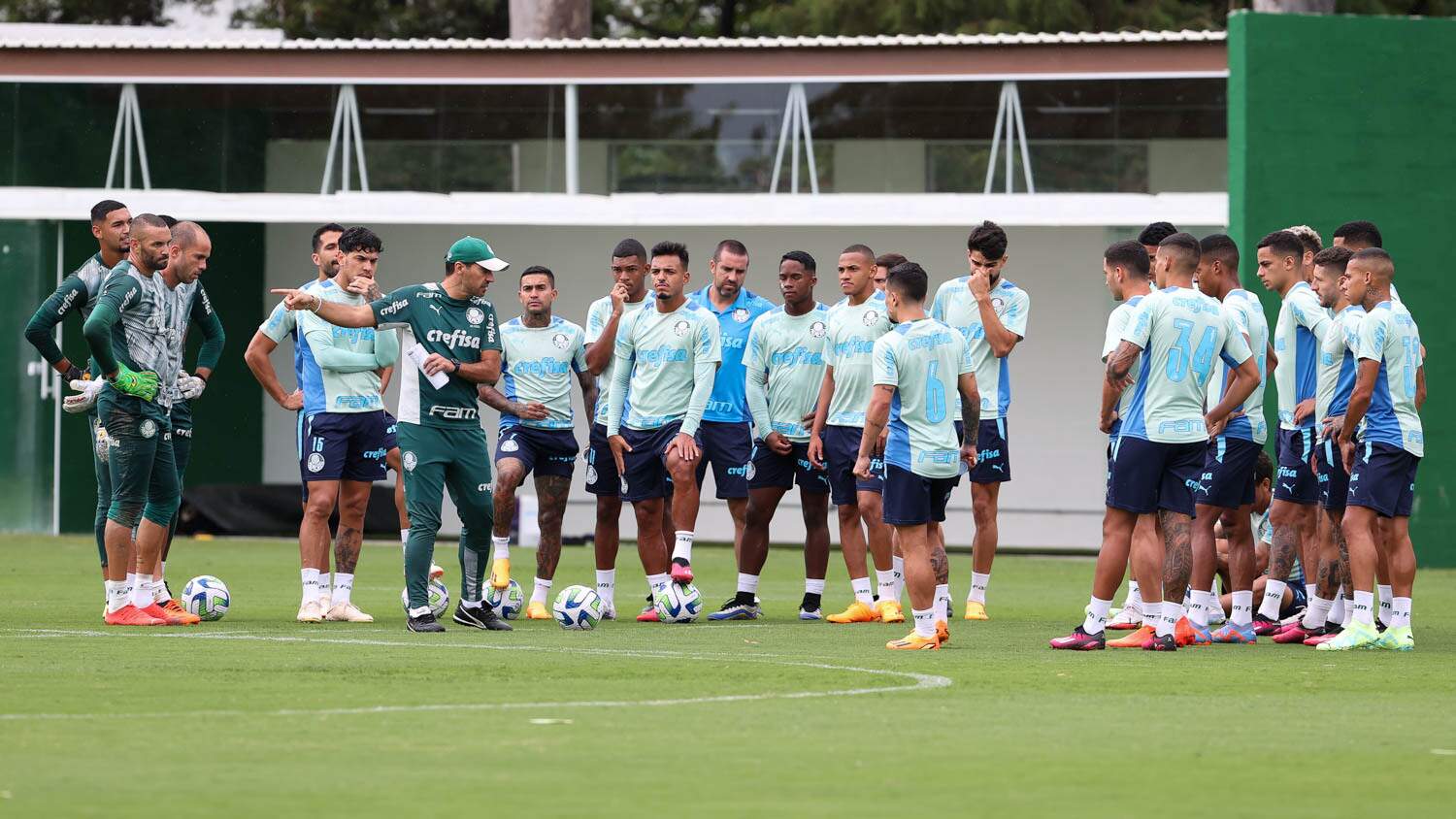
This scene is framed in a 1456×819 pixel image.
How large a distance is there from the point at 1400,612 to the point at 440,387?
525 cm

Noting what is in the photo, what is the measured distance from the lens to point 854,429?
1287 cm

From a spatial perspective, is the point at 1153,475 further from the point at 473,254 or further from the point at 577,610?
the point at 473,254

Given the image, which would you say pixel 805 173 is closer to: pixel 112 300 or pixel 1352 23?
pixel 1352 23

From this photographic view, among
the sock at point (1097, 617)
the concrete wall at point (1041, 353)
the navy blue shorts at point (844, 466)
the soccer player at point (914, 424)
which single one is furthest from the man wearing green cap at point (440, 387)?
the concrete wall at point (1041, 353)

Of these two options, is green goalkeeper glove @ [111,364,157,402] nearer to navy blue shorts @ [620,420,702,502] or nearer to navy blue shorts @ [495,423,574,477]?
navy blue shorts @ [495,423,574,477]

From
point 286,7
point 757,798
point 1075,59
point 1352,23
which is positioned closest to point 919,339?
point 757,798

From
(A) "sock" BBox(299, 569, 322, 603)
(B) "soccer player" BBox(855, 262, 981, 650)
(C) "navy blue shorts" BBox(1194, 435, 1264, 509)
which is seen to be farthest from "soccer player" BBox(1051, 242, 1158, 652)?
(A) "sock" BBox(299, 569, 322, 603)

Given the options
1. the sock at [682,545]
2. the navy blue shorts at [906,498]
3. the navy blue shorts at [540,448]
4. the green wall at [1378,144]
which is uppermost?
the green wall at [1378,144]

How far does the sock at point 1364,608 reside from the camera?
1093cm

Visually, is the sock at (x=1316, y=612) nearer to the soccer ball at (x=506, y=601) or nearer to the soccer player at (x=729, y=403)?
the soccer player at (x=729, y=403)

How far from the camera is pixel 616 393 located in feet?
41.9

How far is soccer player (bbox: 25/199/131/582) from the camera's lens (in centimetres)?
1187

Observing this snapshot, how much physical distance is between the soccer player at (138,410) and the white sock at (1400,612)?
6673mm

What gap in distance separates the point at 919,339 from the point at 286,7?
29658 millimetres
